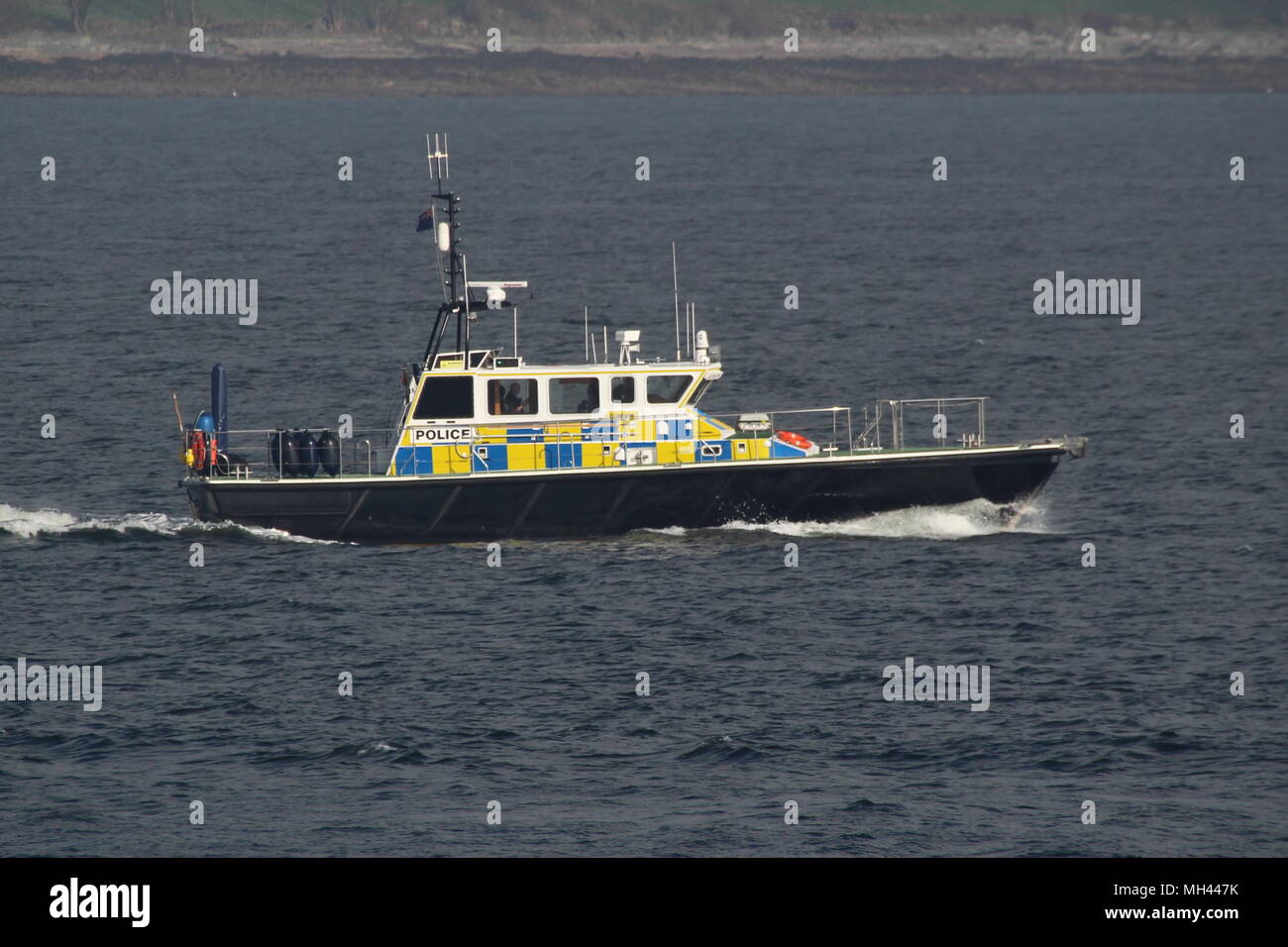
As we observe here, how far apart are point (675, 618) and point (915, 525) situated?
23.9 ft

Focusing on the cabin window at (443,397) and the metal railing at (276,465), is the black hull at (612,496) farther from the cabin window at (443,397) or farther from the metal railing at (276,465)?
the cabin window at (443,397)

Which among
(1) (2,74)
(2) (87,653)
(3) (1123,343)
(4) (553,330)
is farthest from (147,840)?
(1) (2,74)

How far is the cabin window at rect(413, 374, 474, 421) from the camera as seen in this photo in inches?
1556

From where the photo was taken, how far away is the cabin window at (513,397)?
130 ft

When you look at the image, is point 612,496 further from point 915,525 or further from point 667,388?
point 915,525

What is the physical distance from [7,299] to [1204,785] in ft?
192

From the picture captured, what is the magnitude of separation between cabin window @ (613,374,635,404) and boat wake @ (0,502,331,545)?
6.96 metres

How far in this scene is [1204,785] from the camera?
27.6 m
